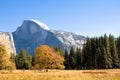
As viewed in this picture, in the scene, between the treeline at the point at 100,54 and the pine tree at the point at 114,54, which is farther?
the treeline at the point at 100,54

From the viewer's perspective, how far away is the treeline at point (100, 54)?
93750 mm

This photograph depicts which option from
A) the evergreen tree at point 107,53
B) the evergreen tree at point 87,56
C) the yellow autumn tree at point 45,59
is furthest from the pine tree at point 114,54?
the yellow autumn tree at point 45,59

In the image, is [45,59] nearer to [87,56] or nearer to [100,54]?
[100,54]

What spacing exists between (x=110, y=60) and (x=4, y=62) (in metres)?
44.6

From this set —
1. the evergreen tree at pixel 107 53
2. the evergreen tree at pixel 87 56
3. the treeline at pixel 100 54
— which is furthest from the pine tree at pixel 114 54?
the evergreen tree at pixel 87 56

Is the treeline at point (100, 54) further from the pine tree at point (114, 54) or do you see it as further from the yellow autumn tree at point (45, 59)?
the yellow autumn tree at point (45, 59)

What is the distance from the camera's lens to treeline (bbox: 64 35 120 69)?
308ft

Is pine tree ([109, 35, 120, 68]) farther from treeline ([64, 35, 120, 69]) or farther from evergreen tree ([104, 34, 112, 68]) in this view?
evergreen tree ([104, 34, 112, 68])

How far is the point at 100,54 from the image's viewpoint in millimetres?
95688

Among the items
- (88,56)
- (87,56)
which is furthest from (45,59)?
(87,56)

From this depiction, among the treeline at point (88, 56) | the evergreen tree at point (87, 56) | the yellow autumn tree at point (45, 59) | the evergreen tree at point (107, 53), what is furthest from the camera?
Result: the evergreen tree at point (87, 56)

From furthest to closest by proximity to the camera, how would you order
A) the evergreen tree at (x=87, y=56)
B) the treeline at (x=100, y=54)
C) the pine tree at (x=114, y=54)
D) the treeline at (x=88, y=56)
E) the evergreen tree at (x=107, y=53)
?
the evergreen tree at (x=87, y=56) → the treeline at (x=100, y=54) → the pine tree at (x=114, y=54) → the evergreen tree at (x=107, y=53) → the treeline at (x=88, y=56)

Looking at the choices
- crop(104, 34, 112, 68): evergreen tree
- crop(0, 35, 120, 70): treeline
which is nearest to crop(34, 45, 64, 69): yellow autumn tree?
crop(0, 35, 120, 70): treeline

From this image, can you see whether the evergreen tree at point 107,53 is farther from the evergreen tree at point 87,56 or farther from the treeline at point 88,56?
the evergreen tree at point 87,56
